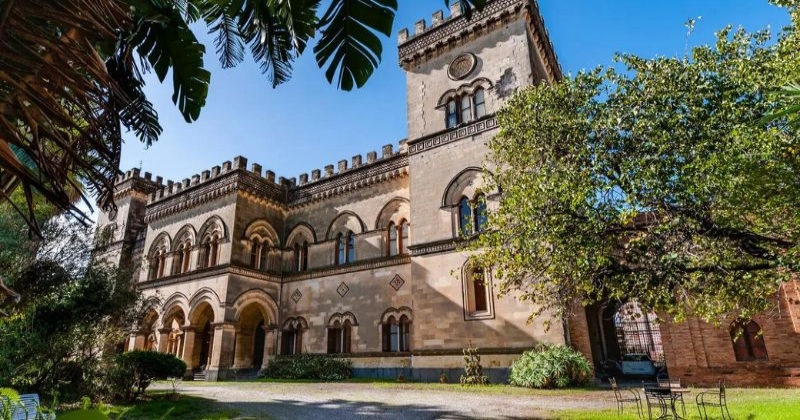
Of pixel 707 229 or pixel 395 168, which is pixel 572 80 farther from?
pixel 395 168

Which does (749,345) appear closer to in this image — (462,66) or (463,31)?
(462,66)

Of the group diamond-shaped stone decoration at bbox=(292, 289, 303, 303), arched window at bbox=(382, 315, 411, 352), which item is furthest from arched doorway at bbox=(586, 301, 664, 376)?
diamond-shaped stone decoration at bbox=(292, 289, 303, 303)

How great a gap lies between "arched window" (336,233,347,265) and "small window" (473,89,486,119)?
884cm

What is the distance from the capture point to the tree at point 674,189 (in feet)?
21.5

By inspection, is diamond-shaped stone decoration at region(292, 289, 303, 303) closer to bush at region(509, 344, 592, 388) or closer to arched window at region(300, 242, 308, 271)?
arched window at region(300, 242, 308, 271)

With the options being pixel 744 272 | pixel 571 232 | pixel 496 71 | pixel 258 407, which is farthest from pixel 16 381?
pixel 496 71

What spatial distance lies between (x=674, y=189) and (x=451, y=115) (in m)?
12.2

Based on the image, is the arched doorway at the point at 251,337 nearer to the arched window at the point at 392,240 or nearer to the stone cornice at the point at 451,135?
the arched window at the point at 392,240

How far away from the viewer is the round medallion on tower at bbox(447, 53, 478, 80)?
60.4 ft

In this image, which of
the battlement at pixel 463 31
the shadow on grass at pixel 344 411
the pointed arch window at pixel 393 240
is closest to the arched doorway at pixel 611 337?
the pointed arch window at pixel 393 240

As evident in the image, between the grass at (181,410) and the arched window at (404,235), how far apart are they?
33.2 ft

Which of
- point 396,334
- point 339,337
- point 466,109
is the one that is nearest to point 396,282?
point 396,334

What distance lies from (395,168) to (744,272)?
47.7 feet

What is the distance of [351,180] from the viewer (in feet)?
70.3
